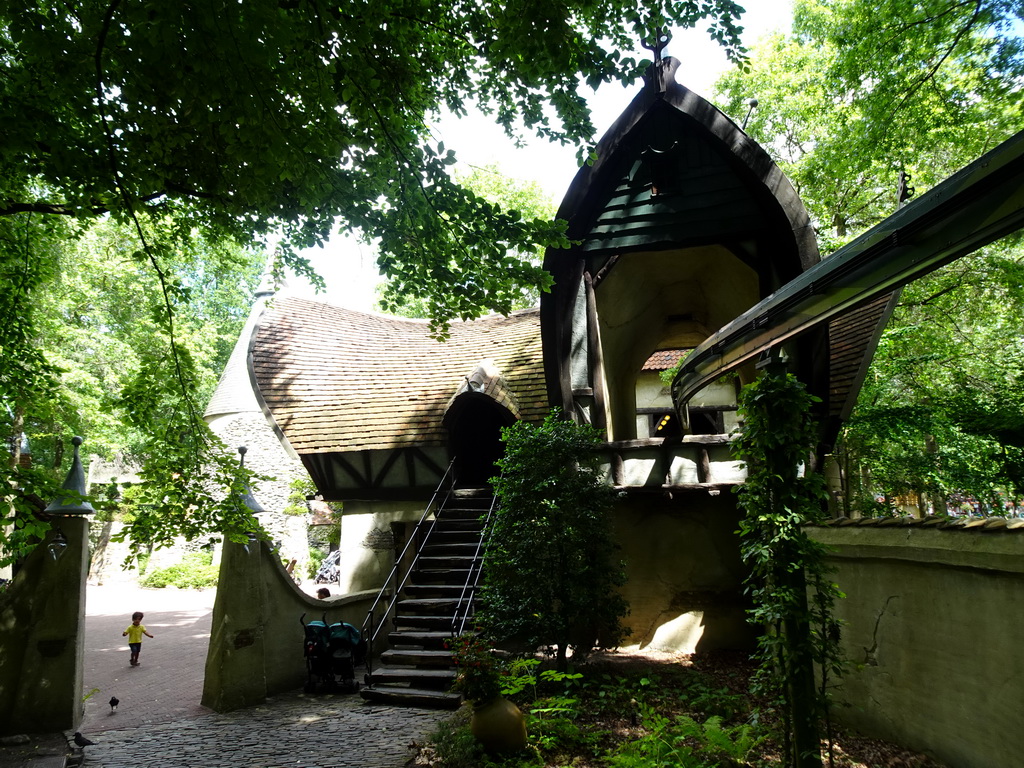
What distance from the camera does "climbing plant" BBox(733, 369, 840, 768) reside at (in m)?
4.47

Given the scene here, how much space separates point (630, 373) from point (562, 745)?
8324 mm

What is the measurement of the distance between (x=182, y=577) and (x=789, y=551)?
24.1m

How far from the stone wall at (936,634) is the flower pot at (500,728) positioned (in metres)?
2.82

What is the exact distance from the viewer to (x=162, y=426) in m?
6.49

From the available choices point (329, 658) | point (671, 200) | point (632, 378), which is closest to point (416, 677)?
point (329, 658)

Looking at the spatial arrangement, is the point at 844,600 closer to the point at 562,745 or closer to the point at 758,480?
the point at 758,480

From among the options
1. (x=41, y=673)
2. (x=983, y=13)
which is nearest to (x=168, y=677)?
(x=41, y=673)

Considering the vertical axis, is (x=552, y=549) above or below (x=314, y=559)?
above

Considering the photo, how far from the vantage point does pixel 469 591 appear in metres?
9.41

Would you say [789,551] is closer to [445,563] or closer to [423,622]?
[423,622]

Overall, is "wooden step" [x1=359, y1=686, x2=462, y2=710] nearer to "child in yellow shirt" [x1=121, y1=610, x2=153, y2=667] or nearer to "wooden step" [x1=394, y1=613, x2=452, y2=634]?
"wooden step" [x1=394, y1=613, x2=452, y2=634]

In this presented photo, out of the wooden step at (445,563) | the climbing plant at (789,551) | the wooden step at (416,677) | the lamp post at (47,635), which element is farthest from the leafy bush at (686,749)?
the lamp post at (47,635)

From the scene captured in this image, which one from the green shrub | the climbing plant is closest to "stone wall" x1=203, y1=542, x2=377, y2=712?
the climbing plant

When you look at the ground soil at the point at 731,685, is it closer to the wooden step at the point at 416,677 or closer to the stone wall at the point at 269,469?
the wooden step at the point at 416,677
